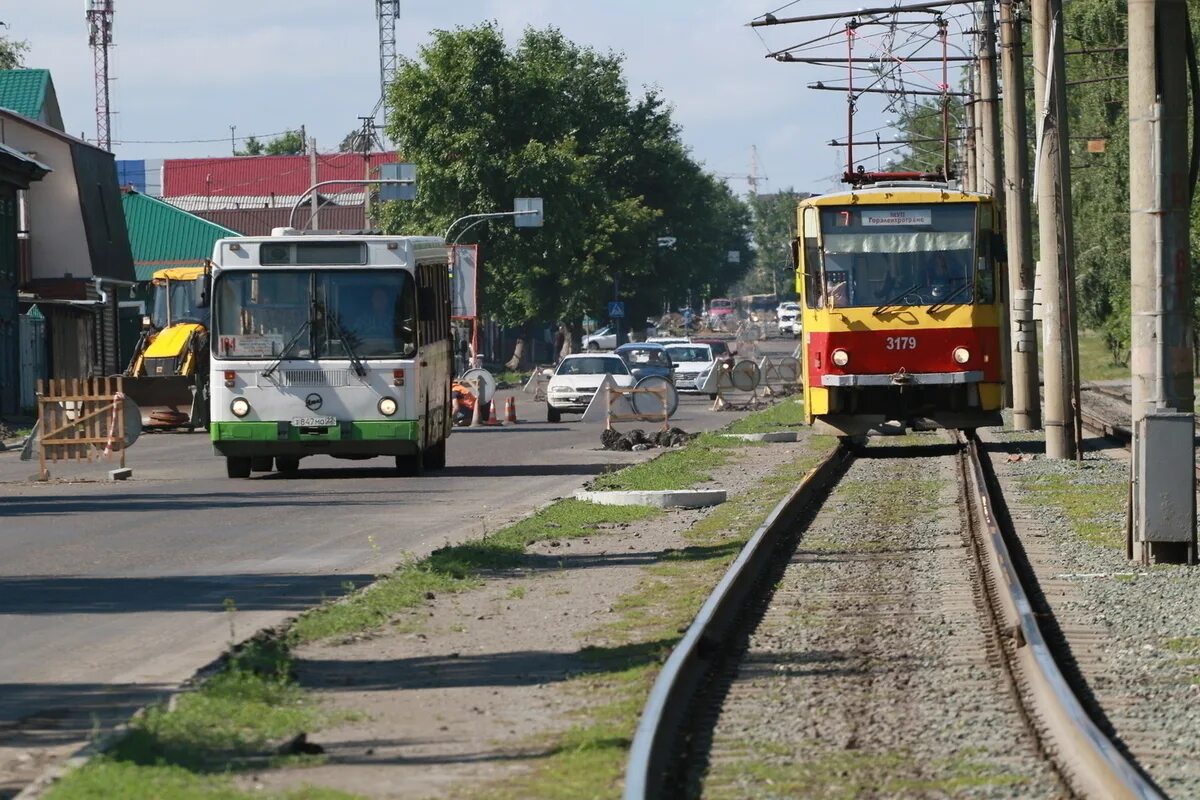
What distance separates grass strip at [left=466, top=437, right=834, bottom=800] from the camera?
23.3 feet

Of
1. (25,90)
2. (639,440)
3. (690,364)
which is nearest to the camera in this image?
(639,440)

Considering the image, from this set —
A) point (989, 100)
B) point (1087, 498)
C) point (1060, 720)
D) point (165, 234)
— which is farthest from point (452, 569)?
point (165, 234)

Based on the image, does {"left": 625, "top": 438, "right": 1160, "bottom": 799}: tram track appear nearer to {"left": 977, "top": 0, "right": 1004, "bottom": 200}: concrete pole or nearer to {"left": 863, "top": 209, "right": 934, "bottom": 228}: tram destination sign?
{"left": 863, "top": 209, "right": 934, "bottom": 228}: tram destination sign

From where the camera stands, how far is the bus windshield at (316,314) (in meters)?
24.3

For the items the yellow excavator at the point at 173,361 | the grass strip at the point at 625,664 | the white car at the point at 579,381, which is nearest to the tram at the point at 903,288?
the grass strip at the point at 625,664

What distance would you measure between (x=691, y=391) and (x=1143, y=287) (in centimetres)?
4466

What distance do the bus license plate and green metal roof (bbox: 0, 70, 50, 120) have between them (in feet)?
141

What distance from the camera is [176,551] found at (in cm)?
1636

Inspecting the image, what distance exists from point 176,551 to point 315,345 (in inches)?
324

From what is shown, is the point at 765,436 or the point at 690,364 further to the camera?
the point at 690,364

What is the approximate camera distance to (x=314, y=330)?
2436cm

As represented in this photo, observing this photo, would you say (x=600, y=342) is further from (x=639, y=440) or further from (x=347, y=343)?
(x=347, y=343)

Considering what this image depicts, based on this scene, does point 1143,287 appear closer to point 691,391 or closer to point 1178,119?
point 1178,119

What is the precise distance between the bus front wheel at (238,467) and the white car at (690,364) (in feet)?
110
